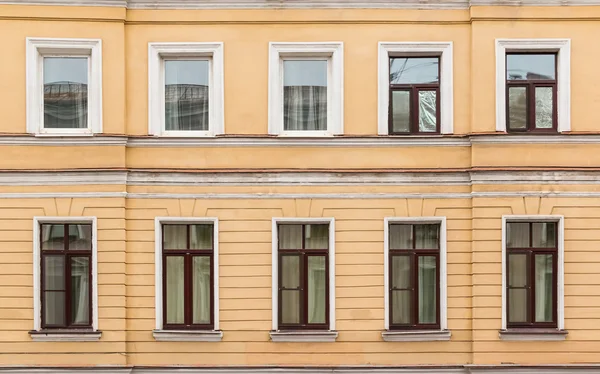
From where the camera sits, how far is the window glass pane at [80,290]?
1313 cm

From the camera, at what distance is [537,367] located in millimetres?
12883

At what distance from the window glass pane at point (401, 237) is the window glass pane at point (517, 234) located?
1776mm

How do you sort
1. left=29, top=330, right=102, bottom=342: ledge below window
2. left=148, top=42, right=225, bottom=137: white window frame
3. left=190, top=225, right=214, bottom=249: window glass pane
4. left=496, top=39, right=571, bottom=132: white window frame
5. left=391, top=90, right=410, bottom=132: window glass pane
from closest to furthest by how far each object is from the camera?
left=29, top=330, right=102, bottom=342: ledge below window, left=496, top=39, right=571, bottom=132: white window frame, left=148, top=42, right=225, bottom=137: white window frame, left=190, top=225, right=214, bottom=249: window glass pane, left=391, top=90, right=410, bottom=132: window glass pane

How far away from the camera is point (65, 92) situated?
13266mm

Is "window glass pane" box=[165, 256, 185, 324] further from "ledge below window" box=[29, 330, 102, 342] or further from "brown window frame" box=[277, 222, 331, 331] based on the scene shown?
"brown window frame" box=[277, 222, 331, 331]

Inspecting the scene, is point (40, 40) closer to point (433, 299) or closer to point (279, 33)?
point (279, 33)

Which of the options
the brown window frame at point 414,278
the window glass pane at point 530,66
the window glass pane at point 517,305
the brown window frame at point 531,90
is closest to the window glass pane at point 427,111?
the brown window frame at point 531,90

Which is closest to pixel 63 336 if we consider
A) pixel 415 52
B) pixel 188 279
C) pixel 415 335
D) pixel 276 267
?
pixel 188 279

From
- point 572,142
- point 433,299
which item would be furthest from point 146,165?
point 572,142

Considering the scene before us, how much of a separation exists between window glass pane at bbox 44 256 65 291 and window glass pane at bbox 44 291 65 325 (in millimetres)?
114

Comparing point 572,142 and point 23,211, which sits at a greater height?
point 572,142

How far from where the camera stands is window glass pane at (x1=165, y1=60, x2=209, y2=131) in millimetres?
13398

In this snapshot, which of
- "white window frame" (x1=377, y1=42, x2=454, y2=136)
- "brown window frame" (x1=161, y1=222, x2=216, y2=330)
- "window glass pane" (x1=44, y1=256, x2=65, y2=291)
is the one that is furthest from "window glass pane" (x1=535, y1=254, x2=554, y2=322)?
"window glass pane" (x1=44, y1=256, x2=65, y2=291)

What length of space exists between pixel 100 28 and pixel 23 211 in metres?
3.60
